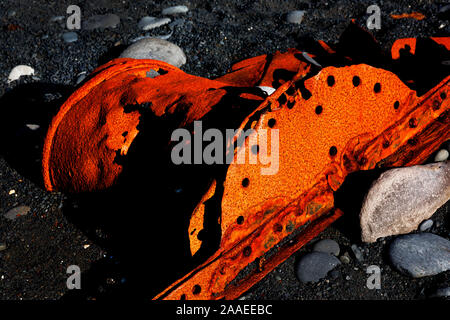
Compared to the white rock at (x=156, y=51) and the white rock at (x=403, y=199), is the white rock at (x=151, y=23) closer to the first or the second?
the white rock at (x=156, y=51)

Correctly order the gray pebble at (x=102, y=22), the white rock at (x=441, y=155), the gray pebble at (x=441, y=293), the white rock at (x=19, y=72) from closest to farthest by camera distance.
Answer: the gray pebble at (x=441, y=293)
the white rock at (x=441, y=155)
the white rock at (x=19, y=72)
the gray pebble at (x=102, y=22)

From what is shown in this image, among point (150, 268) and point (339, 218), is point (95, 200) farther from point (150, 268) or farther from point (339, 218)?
point (339, 218)

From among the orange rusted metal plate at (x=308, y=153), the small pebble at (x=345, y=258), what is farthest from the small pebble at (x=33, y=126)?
the small pebble at (x=345, y=258)

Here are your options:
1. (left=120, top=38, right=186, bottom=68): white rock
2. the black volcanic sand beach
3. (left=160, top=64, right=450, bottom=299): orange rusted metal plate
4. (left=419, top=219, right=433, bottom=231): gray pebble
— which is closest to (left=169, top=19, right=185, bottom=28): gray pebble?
the black volcanic sand beach

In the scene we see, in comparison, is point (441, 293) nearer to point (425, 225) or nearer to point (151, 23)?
point (425, 225)

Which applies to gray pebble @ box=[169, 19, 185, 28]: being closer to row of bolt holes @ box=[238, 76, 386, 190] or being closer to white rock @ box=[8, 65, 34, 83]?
white rock @ box=[8, 65, 34, 83]
